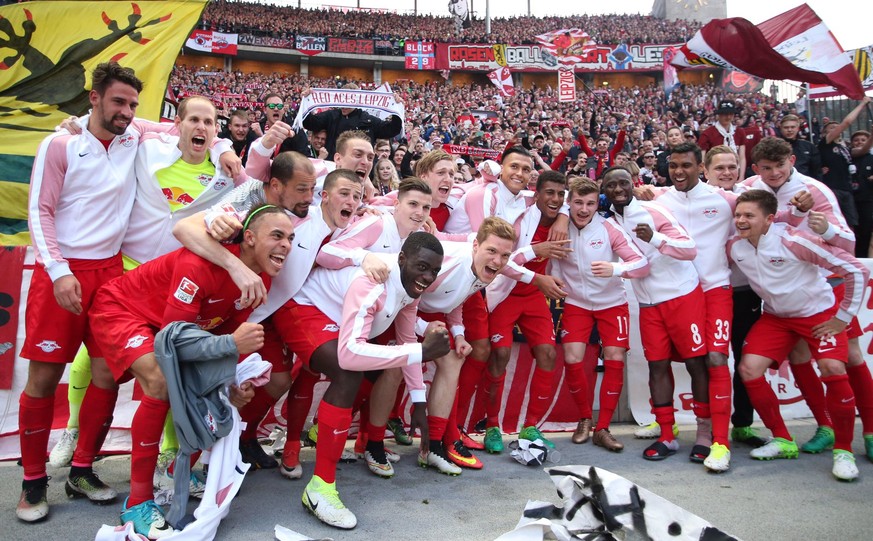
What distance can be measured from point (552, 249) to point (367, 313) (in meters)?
1.93

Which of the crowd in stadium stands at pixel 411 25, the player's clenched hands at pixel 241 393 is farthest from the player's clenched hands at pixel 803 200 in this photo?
the crowd in stadium stands at pixel 411 25

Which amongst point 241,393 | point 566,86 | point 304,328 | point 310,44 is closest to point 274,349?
point 304,328

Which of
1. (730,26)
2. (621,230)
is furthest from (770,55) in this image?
(621,230)

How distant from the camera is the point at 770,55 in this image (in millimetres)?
8500

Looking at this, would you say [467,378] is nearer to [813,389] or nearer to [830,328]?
[830,328]

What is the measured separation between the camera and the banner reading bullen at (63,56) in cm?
625

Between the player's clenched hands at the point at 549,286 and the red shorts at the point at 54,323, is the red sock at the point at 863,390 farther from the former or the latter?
the red shorts at the point at 54,323

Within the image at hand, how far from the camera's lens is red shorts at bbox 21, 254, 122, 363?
3.51 metres

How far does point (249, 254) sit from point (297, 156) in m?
0.94

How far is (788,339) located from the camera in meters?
4.88

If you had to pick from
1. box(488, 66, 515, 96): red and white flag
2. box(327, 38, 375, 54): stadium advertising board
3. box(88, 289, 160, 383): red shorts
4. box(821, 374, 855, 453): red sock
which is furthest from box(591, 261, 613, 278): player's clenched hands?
box(327, 38, 375, 54): stadium advertising board

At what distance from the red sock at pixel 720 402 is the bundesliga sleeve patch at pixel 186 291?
3794 mm

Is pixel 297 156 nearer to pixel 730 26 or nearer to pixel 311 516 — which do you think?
pixel 311 516

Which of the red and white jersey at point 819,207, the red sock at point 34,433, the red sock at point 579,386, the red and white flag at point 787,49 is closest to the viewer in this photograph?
the red sock at point 34,433
